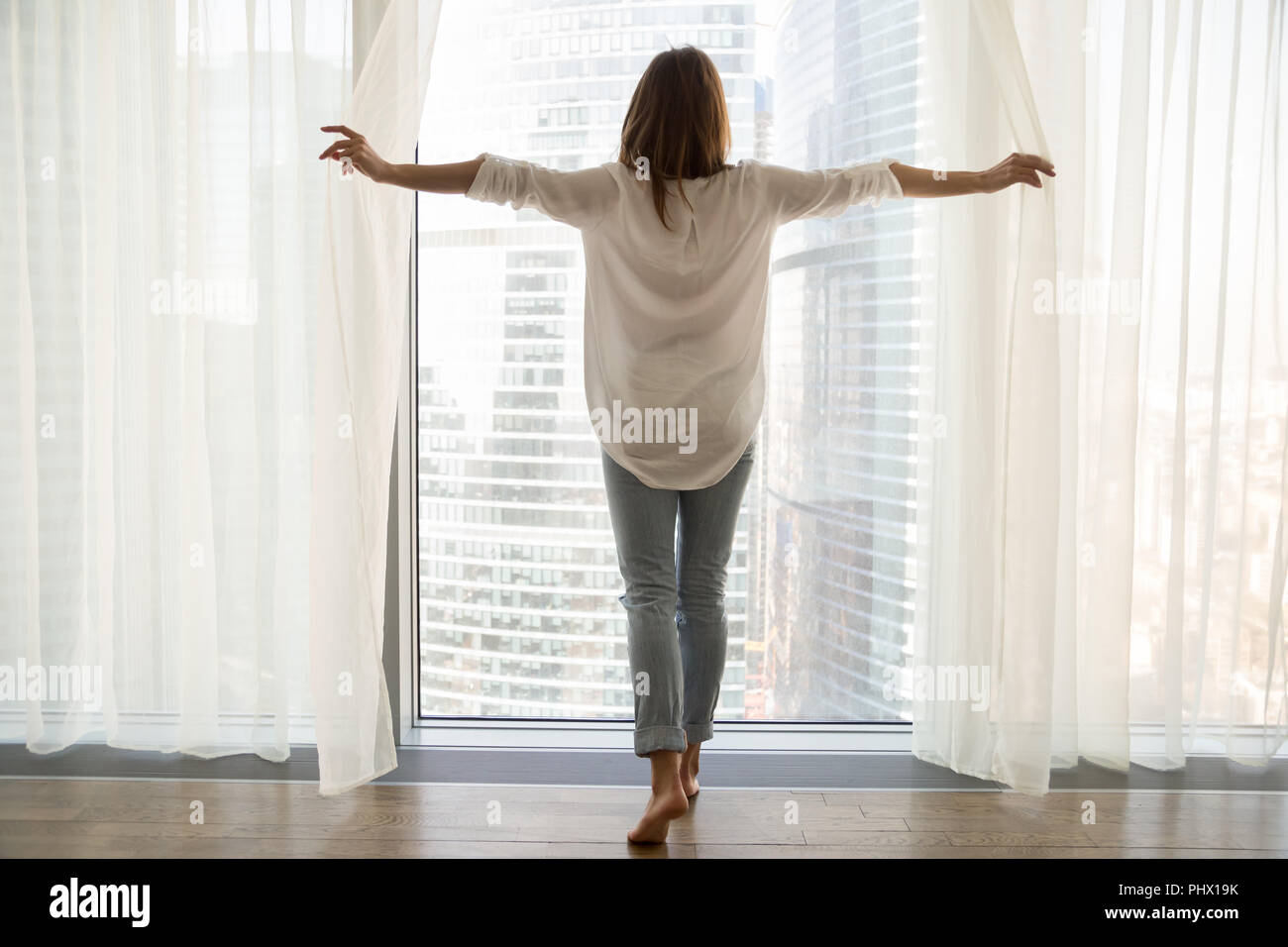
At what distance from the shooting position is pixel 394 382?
5.67 feet

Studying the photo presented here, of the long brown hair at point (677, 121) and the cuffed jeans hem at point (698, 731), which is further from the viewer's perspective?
the cuffed jeans hem at point (698, 731)

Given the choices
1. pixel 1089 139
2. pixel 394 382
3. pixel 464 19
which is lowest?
pixel 394 382

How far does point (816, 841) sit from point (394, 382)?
1242mm

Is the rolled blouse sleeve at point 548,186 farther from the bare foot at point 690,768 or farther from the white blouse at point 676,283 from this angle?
the bare foot at point 690,768

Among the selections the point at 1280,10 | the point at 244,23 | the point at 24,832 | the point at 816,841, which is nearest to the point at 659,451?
the point at 816,841

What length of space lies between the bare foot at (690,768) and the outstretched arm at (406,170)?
1196mm

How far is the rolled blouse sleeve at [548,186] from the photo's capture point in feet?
4.89

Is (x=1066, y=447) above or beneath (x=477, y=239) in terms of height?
beneath

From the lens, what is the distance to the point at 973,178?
161cm

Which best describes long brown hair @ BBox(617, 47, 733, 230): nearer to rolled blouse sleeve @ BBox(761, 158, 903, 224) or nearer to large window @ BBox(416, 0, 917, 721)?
rolled blouse sleeve @ BBox(761, 158, 903, 224)

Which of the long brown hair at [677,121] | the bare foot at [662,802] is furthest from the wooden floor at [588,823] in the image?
the long brown hair at [677,121]

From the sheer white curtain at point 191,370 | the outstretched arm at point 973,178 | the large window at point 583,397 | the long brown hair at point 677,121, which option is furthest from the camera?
the large window at point 583,397
